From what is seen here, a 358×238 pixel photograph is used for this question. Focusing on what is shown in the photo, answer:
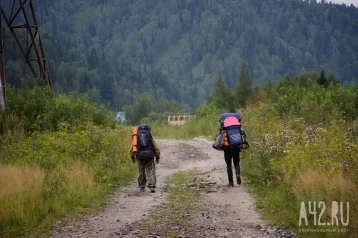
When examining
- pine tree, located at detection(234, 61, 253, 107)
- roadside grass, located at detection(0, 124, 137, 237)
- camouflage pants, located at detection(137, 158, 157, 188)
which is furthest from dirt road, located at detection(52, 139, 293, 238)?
pine tree, located at detection(234, 61, 253, 107)

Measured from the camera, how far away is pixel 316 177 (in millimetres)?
9102

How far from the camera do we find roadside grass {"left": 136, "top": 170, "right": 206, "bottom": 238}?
8.23 meters

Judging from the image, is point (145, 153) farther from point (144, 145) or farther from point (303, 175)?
point (303, 175)

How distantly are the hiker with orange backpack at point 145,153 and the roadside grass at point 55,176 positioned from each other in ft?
3.72

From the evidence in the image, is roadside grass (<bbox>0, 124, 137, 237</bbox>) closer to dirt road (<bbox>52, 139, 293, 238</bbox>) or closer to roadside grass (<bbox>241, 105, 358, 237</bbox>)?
dirt road (<bbox>52, 139, 293, 238</bbox>)

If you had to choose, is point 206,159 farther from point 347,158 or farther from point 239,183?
point 347,158

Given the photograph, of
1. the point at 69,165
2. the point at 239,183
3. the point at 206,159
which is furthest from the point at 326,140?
the point at 206,159

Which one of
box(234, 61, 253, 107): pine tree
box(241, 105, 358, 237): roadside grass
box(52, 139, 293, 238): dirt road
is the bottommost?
box(52, 139, 293, 238): dirt road

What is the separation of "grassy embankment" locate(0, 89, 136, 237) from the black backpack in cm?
140

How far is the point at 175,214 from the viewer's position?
9.47 metres

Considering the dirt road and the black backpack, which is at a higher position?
the black backpack

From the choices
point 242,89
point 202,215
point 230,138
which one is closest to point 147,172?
point 230,138

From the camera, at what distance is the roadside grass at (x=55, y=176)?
8.97 metres

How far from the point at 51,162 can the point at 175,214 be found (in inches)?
198
